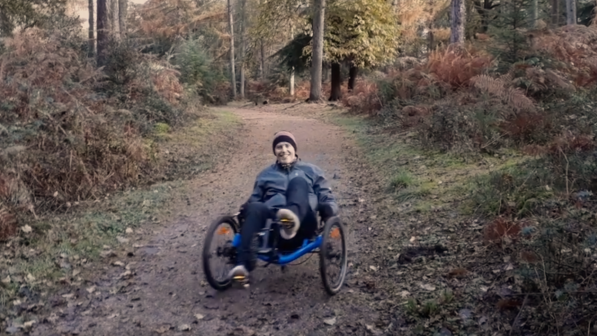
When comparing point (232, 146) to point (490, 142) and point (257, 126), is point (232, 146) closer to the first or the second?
point (257, 126)

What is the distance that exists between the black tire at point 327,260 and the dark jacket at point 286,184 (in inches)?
10.4

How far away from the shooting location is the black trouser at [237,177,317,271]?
5.13 metres

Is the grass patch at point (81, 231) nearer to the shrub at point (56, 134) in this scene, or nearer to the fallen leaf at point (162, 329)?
the shrub at point (56, 134)

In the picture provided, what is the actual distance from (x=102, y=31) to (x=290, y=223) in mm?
11307

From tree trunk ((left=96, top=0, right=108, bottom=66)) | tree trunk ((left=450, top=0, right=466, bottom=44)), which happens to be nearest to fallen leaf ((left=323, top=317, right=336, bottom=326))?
tree trunk ((left=96, top=0, right=108, bottom=66))

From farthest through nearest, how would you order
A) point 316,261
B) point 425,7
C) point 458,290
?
1. point 425,7
2. point 316,261
3. point 458,290

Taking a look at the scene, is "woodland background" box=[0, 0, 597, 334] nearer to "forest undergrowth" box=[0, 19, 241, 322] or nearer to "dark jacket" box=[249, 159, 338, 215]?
"forest undergrowth" box=[0, 19, 241, 322]

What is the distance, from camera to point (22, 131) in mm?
8391

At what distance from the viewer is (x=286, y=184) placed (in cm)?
577

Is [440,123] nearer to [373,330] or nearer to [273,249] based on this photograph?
[273,249]

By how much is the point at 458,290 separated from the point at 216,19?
118 feet

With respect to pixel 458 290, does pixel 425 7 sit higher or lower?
higher

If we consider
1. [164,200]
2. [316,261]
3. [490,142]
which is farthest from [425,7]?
[316,261]

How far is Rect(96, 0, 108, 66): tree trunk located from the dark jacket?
32.4 ft
